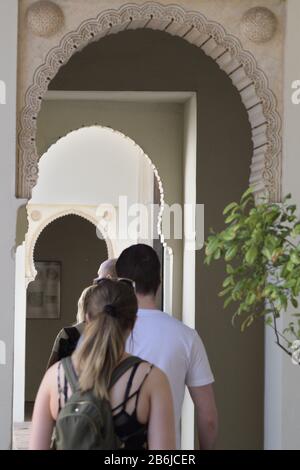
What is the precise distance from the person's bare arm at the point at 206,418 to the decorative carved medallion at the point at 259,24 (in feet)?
7.38

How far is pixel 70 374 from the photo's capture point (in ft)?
10.00

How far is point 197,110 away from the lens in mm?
7930

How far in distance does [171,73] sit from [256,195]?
254cm

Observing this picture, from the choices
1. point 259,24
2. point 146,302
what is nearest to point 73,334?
point 146,302

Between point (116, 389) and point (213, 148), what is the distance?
5.00 m

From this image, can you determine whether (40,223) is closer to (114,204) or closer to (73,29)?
(114,204)

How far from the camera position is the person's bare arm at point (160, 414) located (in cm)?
304

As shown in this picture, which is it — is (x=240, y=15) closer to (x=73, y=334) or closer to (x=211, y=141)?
(x=73, y=334)

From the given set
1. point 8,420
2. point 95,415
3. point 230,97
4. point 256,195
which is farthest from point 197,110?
point 95,415

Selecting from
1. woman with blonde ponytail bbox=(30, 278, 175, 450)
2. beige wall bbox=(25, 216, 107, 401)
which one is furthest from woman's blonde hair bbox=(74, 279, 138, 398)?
beige wall bbox=(25, 216, 107, 401)

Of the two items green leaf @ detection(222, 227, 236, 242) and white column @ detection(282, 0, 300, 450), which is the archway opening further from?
green leaf @ detection(222, 227, 236, 242)

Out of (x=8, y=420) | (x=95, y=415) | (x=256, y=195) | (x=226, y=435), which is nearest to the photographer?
(x=95, y=415)

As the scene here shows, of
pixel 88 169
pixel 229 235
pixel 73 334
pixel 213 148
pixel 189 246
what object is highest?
pixel 88 169

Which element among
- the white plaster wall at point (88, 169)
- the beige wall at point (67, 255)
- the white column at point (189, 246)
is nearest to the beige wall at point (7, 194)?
the white column at point (189, 246)
